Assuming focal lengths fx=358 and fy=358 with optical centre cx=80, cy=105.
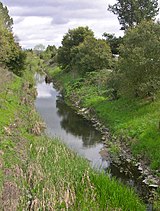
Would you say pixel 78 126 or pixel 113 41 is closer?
Result: pixel 78 126

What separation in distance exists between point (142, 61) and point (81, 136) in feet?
32.0

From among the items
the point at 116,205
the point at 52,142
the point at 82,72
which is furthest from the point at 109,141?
the point at 82,72

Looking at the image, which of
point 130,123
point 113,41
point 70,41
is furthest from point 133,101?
point 70,41

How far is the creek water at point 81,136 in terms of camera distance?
2369 cm

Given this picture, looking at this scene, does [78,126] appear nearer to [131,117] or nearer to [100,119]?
[100,119]

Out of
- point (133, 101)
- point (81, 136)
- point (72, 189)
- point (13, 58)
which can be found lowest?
point (81, 136)

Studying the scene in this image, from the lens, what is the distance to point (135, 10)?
3132 inches

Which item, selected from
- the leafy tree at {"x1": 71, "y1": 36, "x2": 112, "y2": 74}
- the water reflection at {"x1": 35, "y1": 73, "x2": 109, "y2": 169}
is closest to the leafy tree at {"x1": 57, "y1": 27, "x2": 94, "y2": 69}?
the leafy tree at {"x1": 71, "y1": 36, "x2": 112, "y2": 74}

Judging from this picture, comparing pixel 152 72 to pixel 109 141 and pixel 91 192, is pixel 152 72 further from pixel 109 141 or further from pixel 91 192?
pixel 91 192

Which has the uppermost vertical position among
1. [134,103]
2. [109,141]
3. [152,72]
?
[152,72]

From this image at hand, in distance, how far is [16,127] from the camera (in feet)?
93.7

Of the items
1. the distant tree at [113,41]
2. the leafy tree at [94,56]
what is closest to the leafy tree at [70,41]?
the distant tree at [113,41]

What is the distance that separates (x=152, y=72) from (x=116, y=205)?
917 inches

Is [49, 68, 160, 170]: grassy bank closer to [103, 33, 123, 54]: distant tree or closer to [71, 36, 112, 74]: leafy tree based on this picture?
[71, 36, 112, 74]: leafy tree
